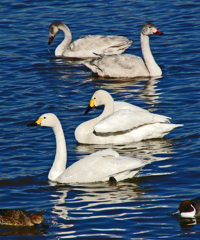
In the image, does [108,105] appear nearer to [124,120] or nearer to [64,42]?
[124,120]

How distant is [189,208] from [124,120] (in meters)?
3.55

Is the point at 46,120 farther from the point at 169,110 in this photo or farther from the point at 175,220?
the point at 169,110

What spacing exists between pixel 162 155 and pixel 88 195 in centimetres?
220

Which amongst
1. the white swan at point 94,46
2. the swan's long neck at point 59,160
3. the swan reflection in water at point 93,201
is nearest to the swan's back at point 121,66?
the white swan at point 94,46

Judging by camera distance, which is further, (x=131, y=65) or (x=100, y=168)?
(x=131, y=65)

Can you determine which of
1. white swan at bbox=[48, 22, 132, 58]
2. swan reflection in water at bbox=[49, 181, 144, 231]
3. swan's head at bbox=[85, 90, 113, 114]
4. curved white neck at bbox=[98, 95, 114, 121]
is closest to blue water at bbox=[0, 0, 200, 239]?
swan reflection in water at bbox=[49, 181, 144, 231]

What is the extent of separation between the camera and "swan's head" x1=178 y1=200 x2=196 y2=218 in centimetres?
704

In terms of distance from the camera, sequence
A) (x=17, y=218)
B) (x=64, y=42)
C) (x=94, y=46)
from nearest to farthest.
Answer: (x=17, y=218) < (x=94, y=46) < (x=64, y=42)

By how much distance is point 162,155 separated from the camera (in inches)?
383

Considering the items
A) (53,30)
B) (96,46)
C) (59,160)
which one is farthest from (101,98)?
(53,30)

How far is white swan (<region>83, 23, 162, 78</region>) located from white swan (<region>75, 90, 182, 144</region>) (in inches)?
163

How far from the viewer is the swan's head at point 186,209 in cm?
704

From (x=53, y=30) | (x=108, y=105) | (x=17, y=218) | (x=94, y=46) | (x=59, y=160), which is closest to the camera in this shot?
(x=17, y=218)

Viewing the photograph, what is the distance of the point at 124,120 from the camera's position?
1032cm
